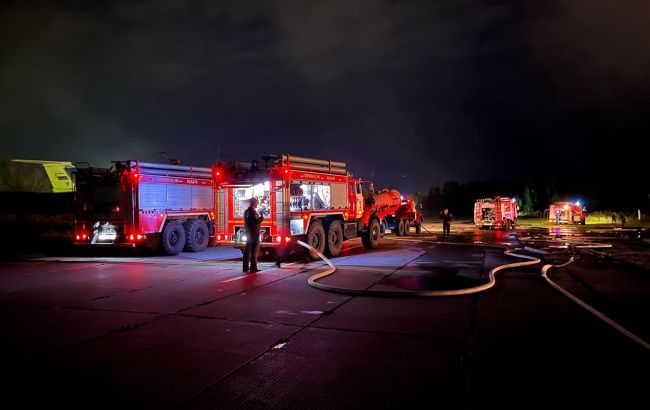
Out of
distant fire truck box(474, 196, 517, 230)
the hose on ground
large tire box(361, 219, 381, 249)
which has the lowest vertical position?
the hose on ground

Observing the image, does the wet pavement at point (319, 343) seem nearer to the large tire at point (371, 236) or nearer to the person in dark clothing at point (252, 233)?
the person in dark clothing at point (252, 233)

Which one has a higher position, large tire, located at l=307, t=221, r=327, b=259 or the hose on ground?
large tire, located at l=307, t=221, r=327, b=259

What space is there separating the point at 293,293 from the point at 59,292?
4.65 meters

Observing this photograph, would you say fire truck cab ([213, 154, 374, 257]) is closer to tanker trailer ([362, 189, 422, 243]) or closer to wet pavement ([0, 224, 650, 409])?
tanker trailer ([362, 189, 422, 243])

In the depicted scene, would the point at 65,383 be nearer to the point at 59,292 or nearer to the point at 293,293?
the point at 293,293

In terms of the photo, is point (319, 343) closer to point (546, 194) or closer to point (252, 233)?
point (252, 233)

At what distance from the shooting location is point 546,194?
80750 mm

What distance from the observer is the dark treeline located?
71.1 meters

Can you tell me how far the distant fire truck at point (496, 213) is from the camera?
32094 mm

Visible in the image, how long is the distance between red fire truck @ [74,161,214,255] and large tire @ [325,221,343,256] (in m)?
5.64

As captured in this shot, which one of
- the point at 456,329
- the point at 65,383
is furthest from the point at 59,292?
the point at 456,329

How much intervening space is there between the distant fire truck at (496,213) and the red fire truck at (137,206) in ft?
70.6

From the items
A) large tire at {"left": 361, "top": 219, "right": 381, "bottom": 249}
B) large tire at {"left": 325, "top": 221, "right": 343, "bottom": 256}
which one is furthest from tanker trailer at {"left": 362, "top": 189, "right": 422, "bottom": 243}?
large tire at {"left": 325, "top": 221, "right": 343, "bottom": 256}

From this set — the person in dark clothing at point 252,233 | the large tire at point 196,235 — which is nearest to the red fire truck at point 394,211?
the large tire at point 196,235
